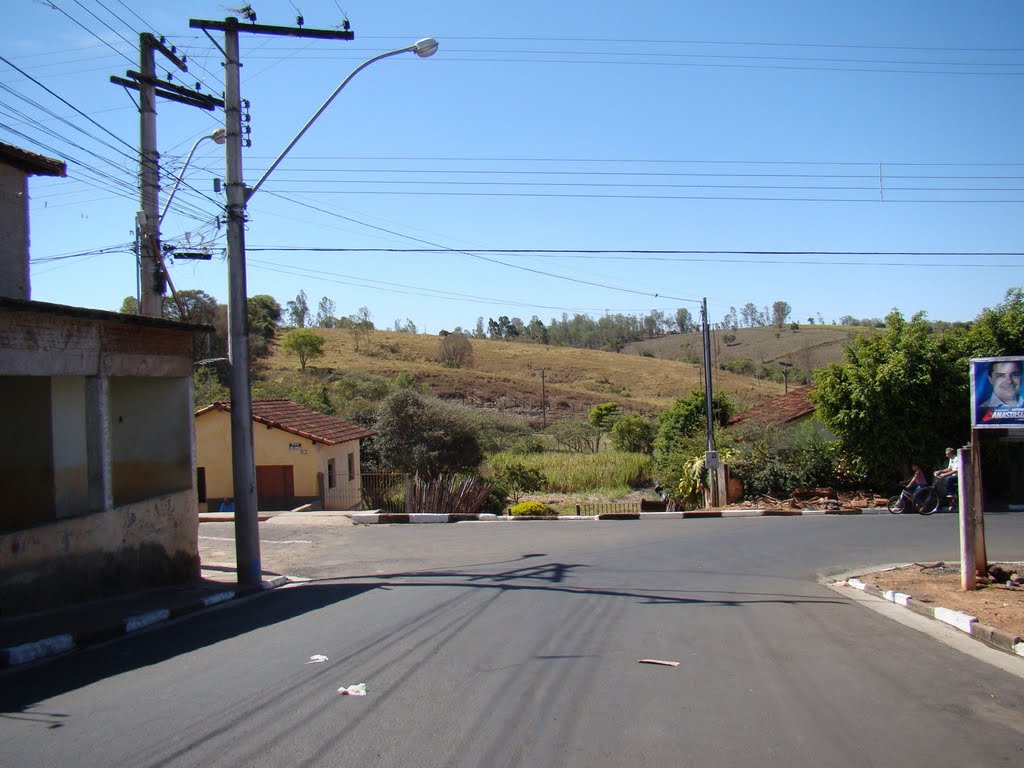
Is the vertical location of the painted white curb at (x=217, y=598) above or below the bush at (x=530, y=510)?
above

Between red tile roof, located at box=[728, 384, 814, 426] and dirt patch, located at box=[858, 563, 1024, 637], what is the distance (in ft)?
58.9

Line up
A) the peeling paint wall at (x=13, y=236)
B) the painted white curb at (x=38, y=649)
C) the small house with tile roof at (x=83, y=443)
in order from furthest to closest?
1. the peeling paint wall at (x=13, y=236)
2. the small house with tile roof at (x=83, y=443)
3. the painted white curb at (x=38, y=649)

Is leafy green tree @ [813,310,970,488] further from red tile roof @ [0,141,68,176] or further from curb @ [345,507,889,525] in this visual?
red tile roof @ [0,141,68,176]

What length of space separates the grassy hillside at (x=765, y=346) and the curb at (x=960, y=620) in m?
80.1

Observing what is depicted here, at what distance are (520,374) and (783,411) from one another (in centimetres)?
5277

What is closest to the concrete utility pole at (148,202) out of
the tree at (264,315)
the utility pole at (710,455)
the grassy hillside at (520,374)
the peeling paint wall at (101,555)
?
the peeling paint wall at (101,555)

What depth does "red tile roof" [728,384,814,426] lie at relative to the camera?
3259cm

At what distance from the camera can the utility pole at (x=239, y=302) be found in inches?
548

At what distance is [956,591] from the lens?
11461 millimetres

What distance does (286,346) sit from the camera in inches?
2842

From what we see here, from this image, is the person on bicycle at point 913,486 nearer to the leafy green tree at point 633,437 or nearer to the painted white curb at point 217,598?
the painted white curb at point 217,598

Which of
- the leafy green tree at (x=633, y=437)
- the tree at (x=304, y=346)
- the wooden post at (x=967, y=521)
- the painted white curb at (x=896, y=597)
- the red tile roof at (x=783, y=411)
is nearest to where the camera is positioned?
the painted white curb at (x=896, y=597)

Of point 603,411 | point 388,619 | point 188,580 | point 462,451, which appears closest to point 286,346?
point 603,411

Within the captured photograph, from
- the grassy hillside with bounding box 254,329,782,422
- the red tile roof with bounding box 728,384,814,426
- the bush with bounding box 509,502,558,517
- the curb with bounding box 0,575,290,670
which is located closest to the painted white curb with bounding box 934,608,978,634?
the curb with bounding box 0,575,290,670
